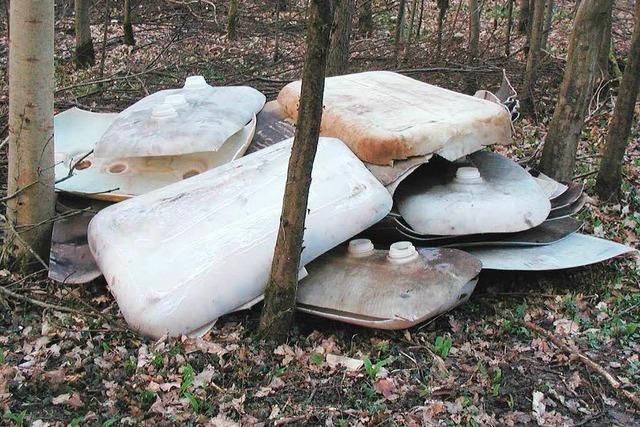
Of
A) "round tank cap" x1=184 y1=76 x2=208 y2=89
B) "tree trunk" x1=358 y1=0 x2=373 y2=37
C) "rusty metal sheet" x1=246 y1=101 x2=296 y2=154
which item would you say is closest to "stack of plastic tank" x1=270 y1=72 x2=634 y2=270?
"rusty metal sheet" x1=246 y1=101 x2=296 y2=154

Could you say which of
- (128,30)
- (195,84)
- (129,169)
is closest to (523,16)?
(128,30)

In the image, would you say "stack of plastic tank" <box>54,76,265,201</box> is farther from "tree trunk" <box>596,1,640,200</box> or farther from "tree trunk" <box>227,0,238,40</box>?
"tree trunk" <box>227,0,238,40</box>

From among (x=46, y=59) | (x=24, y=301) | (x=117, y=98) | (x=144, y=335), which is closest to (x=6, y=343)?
(x=24, y=301)

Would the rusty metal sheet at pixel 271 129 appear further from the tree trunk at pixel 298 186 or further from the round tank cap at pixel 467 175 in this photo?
the tree trunk at pixel 298 186

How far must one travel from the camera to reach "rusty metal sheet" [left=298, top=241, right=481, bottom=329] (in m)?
4.10

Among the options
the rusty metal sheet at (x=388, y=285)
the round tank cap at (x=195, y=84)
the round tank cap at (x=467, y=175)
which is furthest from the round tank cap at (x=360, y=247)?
the round tank cap at (x=195, y=84)

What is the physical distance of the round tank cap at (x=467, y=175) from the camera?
500 centimetres

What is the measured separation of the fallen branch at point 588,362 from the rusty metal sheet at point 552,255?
1.61 ft

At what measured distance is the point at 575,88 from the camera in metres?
5.72

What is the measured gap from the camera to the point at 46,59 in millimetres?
4320

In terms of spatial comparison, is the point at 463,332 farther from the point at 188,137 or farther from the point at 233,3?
the point at 233,3

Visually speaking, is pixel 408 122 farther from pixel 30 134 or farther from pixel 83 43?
pixel 83 43

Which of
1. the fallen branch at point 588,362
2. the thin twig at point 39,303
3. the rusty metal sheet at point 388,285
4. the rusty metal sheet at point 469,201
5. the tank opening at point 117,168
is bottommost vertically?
the thin twig at point 39,303

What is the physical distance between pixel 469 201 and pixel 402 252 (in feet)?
2.23
